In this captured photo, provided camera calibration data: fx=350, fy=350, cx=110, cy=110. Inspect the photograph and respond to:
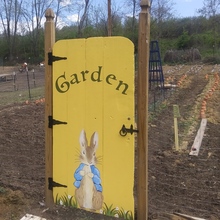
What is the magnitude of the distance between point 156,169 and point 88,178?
6.93 ft

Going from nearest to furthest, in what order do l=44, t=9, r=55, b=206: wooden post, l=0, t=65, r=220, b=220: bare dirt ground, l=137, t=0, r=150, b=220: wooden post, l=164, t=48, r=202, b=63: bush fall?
1. l=137, t=0, r=150, b=220: wooden post
2. l=44, t=9, r=55, b=206: wooden post
3. l=0, t=65, r=220, b=220: bare dirt ground
4. l=164, t=48, r=202, b=63: bush

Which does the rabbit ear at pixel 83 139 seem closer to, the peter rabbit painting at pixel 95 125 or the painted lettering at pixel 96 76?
the peter rabbit painting at pixel 95 125

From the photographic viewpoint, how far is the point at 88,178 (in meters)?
Answer: 2.85

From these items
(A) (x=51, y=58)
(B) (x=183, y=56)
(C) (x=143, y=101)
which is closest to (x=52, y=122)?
(A) (x=51, y=58)

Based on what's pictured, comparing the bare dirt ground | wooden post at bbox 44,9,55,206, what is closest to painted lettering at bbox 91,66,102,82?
wooden post at bbox 44,9,55,206

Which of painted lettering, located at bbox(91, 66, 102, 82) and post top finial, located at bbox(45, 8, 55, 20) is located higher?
post top finial, located at bbox(45, 8, 55, 20)

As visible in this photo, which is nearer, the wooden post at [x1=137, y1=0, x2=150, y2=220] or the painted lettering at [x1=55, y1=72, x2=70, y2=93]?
the wooden post at [x1=137, y1=0, x2=150, y2=220]

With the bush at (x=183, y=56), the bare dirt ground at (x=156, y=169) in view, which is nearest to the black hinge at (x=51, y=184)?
the bare dirt ground at (x=156, y=169)

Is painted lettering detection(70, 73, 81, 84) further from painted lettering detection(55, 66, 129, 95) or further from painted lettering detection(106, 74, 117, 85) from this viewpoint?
painted lettering detection(106, 74, 117, 85)

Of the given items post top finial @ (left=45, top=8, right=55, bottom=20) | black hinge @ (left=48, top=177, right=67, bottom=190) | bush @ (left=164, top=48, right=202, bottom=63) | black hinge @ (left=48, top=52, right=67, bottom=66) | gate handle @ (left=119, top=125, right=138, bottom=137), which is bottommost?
black hinge @ (left=48, top=177, right=67, bottom=190)

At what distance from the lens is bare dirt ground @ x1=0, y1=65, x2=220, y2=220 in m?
3.40

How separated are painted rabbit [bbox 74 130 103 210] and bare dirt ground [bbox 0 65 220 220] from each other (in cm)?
38

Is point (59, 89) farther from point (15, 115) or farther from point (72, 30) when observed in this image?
point (72, 30)

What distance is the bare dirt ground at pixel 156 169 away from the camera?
340 centimetres
